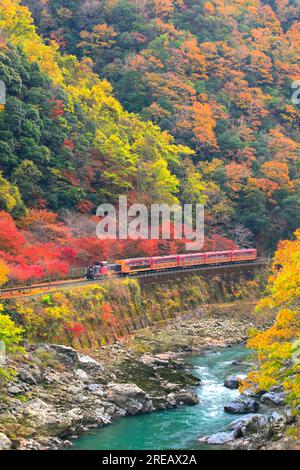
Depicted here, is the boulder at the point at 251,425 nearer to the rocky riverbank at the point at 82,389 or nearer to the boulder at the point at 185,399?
the boulder at the point at 185,399

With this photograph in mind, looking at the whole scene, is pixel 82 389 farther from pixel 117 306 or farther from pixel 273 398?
pixel 117 306

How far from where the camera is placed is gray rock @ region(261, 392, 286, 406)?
29.6 m

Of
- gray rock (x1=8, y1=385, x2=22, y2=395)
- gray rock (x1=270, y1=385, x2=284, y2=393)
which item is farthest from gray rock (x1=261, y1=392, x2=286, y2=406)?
gray rock (x1=8, y1=385, x2=22, y2=395)

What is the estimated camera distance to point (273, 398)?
30000mm

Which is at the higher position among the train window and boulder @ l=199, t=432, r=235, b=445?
the train window

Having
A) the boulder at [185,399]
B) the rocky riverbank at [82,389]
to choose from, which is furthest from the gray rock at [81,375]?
the boulder at [185,399]

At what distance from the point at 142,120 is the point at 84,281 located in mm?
28846

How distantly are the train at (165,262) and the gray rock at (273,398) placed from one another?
53.1 feet

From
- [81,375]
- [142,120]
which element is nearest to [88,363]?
[81,375]

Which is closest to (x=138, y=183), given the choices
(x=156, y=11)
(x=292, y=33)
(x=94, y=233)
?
(x=94, y=233)

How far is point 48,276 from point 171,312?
34.9ft

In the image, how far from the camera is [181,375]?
115ft

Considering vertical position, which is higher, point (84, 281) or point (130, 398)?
point (84, 281)

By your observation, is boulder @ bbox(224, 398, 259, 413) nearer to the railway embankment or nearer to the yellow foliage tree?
the yellow foliage tree
